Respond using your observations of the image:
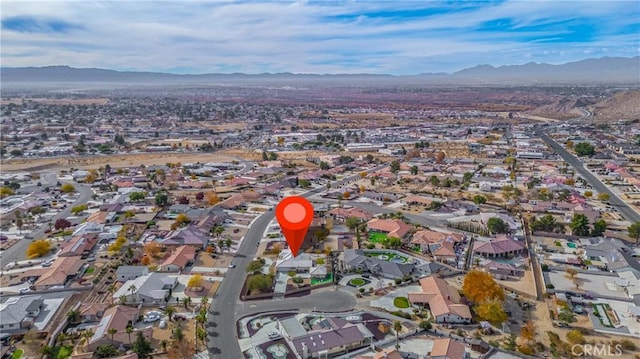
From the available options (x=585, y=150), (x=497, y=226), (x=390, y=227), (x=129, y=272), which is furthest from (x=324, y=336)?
(x=585, y=150)

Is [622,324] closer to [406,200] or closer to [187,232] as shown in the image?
[406,200]

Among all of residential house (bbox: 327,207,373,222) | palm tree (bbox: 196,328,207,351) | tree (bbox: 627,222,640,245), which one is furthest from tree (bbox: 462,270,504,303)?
tree (bbox: 627,222,640,245)

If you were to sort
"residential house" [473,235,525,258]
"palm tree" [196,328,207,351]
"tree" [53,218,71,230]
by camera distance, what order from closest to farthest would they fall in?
"palm tree" [196,328,207,351] < "residential house" [473,235,525,258] < "tree" [53,218,71,230]

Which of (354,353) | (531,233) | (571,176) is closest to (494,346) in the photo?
(354,353)

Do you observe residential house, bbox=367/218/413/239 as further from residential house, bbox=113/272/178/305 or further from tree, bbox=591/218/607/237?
residential house, bbox=113/272/178/305

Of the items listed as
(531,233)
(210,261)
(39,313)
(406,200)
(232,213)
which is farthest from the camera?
(406,200)
